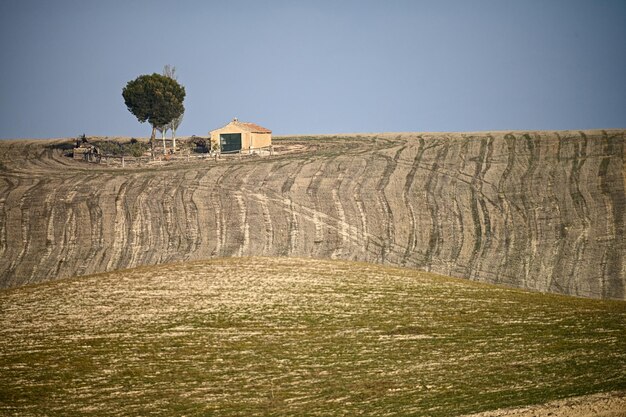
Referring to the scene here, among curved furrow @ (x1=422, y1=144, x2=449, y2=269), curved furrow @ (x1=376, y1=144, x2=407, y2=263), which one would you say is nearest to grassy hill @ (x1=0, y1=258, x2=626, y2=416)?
curved furrow @ (x1=376, y1=144, x2=407, y2=263)

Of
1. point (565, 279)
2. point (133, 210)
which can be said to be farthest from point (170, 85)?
point (565, 279)

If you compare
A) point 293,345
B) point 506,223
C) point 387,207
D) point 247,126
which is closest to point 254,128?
point 247,126

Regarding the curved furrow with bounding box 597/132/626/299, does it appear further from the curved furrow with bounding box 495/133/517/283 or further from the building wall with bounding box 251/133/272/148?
the building wall with bounding box 251/133/272/148

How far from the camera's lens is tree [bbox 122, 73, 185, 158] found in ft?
368

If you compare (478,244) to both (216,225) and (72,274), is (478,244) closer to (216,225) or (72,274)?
(216,225)

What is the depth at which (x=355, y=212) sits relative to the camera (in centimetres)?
6862

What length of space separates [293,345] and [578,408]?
13.3 m

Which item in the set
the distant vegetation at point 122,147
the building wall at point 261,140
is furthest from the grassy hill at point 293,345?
the distant vegetation at point 122,147

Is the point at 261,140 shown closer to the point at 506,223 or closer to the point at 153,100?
the point at 153,100

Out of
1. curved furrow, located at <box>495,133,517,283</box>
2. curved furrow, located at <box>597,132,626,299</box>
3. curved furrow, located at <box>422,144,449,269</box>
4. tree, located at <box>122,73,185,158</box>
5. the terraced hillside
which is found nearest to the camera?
curved furrow, located at <box>597,132,626,299</box>

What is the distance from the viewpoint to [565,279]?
55312 millimetres

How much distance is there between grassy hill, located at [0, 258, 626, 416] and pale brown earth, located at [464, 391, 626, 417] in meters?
0.84

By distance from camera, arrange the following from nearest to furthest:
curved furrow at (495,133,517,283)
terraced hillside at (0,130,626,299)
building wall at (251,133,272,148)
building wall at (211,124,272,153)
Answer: curved furrow at (495,133,517,283) → terraced hillside at (0,130,626,299) → building wall at (211,124,272,153) → building wall at (251,133,272,148)

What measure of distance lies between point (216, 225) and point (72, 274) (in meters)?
13.6
